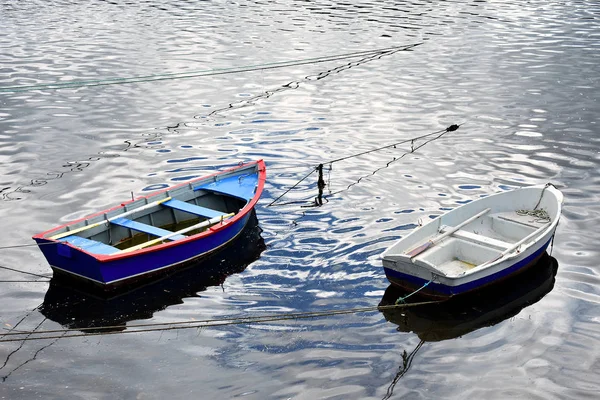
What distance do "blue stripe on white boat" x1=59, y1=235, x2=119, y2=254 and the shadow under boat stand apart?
6.77m

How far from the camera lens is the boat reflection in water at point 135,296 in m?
16.8

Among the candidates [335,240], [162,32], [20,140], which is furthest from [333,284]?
[162,32]

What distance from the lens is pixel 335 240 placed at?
20078 mm

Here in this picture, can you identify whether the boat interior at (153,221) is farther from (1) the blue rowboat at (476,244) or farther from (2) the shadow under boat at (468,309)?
(2) the shadow under boat at (468,309)

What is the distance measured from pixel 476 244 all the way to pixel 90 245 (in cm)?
952

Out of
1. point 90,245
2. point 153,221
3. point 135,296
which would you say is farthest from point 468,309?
point 90,245

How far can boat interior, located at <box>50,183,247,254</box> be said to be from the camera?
18438 millimetres

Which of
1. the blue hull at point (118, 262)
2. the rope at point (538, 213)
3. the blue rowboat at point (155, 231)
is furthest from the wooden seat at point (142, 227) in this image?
the rope at point (538, 213)

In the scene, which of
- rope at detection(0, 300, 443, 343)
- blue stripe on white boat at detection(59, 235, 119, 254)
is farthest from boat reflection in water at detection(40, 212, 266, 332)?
blue stripe on white boat at detection(59, 235, 119, 254)

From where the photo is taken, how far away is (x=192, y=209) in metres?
20.4

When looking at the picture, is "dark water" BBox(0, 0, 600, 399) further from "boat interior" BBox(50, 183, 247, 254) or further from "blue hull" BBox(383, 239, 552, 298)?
"boat interior" BBox(50, 183, 247, 254)

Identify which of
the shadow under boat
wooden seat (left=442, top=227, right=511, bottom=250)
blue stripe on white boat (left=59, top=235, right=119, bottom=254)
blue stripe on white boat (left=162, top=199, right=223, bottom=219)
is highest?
blue stripe on white boat (left=59, top=235, right=119, bottom=254)

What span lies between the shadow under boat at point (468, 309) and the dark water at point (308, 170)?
0.11 metres

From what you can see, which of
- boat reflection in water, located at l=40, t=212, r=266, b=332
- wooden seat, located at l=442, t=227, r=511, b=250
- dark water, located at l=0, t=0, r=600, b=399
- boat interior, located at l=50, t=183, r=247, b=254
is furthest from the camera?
boat interior, located at l=50, t=183, r=247, b=254
